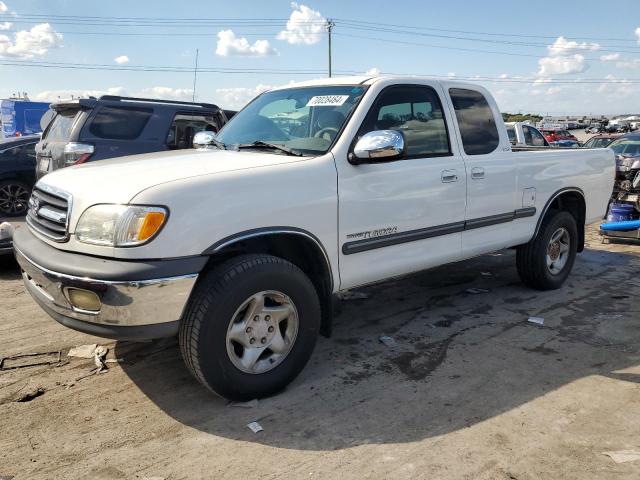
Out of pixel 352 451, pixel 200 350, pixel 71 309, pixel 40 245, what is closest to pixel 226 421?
pixel 200 350

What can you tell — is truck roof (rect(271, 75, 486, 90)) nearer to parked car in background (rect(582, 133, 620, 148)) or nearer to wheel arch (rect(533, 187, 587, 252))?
wheel arch (rect(533, 187, 587, 252))

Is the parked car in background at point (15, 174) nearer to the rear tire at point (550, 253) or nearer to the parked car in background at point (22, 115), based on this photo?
the rear tire at point (550, 253)

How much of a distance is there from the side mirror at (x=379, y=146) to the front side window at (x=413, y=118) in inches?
9.8

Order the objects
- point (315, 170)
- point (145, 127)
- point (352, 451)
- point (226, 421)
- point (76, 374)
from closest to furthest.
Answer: point (352, 451) → point (226, 421) → point (315, 170) → point (76, 374) → point (145, 127)

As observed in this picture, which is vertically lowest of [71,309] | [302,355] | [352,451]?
[352,451]

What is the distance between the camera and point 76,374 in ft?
12.0

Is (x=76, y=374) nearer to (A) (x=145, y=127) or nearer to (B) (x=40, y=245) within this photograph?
(B) (x=40, y=245)

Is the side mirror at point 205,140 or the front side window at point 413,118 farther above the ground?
the front side window at point 413,118

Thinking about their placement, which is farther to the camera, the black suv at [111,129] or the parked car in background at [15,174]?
the parked car in background at [15,174]

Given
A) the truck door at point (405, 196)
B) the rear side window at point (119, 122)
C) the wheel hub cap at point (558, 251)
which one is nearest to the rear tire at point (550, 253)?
the wheel hub cap at point (558, 251)

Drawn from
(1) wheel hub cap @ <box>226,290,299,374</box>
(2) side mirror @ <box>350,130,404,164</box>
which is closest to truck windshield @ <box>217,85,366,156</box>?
(2) side mirror @ <box>350,130,404,164</box>

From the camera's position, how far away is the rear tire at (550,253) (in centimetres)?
544

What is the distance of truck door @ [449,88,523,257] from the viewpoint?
4.49 meters

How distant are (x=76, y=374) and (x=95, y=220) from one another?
1365 millimetres
